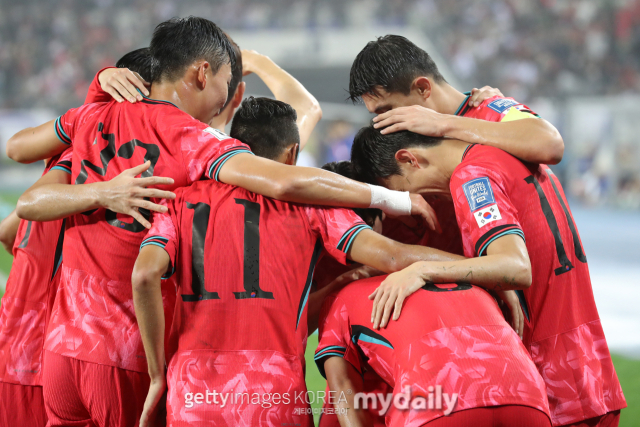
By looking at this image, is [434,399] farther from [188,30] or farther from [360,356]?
[188,30]

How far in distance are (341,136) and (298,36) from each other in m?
5.91

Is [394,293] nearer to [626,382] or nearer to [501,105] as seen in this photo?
[501,105]

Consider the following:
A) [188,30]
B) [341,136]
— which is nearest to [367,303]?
[188,30]

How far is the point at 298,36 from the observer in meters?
19.9

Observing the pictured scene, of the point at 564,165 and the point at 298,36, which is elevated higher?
the point at 298,36

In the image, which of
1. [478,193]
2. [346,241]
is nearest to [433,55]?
[478,193]

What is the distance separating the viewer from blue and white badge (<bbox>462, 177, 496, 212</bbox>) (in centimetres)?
228

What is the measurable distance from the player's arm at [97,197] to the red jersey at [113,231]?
10 cm

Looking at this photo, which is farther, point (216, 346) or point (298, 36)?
point (298, 36)

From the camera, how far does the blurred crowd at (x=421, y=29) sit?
55.0 ft

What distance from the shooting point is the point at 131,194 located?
2414 mm

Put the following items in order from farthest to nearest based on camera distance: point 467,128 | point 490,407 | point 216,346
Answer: point 467,128 < point 216,346 < point 490,407

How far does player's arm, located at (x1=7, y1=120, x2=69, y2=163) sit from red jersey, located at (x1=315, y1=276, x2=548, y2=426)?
173cm

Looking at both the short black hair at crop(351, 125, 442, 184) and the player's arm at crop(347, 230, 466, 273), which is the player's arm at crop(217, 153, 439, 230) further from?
the short black hair at crop(351, 125, 442, 184)
